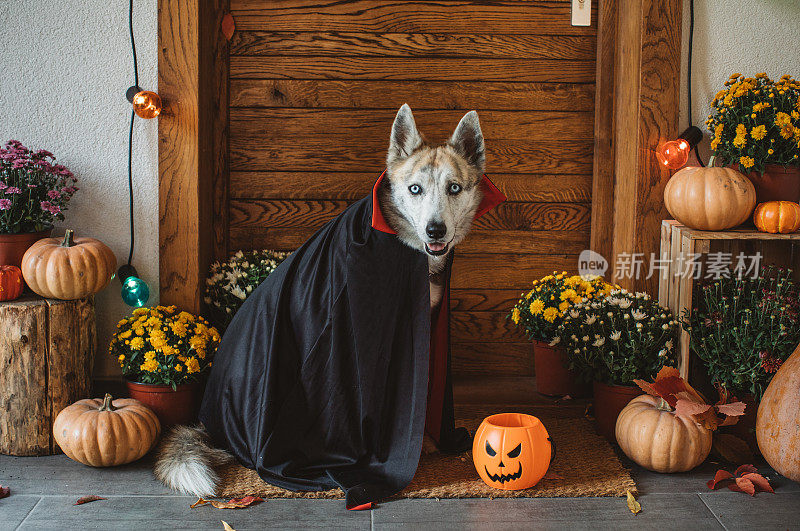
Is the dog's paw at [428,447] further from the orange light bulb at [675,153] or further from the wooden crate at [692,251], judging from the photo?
the orange light bulb at [675,153]

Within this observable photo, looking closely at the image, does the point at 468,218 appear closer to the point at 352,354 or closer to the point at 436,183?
the point at 436,183

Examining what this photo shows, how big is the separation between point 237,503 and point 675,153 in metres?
2.76

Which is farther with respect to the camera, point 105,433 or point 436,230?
point 105,433

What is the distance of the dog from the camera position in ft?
9.05

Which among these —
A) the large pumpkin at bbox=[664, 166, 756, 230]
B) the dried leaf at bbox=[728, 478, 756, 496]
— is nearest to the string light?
the large pumpkin at bbox=[664, 166, 756, 230]

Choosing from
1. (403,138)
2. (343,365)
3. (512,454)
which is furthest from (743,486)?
(403,138)

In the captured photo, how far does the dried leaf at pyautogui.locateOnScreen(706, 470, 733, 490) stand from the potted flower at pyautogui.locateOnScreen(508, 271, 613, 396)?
82 centimetres

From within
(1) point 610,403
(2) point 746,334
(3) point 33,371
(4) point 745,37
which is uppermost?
(4) point 745,37

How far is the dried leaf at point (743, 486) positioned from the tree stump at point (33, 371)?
3.04 meters

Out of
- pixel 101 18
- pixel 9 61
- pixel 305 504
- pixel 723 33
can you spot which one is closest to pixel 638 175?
pixel 723 33

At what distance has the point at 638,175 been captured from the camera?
3.69m

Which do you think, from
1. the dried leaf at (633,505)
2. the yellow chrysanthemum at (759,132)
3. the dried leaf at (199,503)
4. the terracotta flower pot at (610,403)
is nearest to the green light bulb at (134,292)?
the dried leaf at (199,503)

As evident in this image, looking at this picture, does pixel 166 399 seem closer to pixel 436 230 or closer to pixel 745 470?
pixel 436 230

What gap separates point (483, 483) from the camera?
2867mm
